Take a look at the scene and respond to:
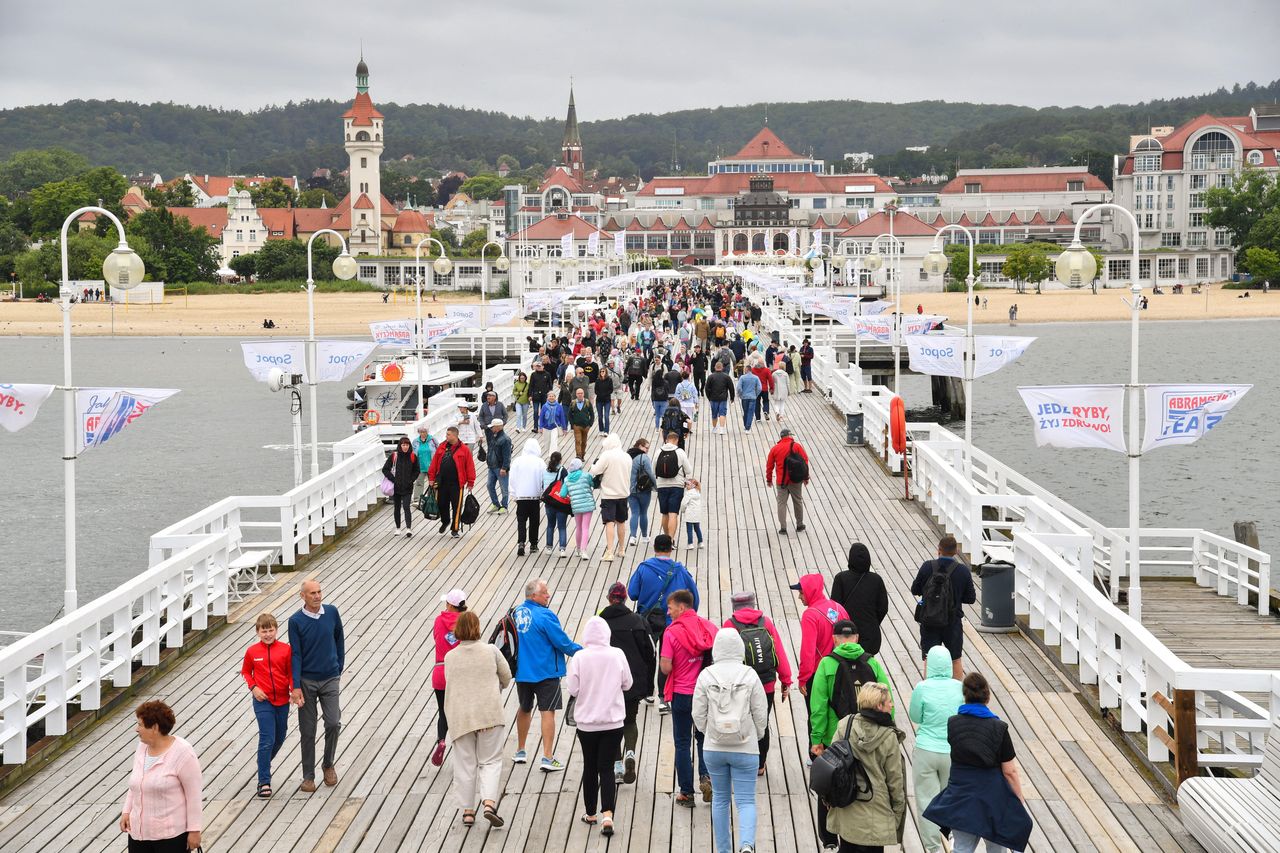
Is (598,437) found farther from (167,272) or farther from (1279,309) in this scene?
(167,272)

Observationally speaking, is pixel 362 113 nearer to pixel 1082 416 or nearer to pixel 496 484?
pixel 496 484

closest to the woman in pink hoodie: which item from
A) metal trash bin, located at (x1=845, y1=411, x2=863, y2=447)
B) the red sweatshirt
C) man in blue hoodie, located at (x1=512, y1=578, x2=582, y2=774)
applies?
man in blue hoodie, located at (x1=512, y1=578, x2=582, y2=774)

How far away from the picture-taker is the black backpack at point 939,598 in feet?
35.0

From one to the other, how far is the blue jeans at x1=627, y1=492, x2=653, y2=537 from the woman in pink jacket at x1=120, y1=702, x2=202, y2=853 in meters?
10.0

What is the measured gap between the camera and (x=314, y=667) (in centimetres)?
891

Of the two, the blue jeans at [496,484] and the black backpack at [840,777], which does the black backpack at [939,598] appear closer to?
the black backpack at [840,777]

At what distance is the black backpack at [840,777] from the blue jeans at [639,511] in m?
9.77

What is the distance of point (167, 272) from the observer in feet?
404

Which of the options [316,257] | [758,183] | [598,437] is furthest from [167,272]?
[598,437]

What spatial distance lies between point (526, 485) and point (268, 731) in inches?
301

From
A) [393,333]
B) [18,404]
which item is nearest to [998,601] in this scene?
[18,404]

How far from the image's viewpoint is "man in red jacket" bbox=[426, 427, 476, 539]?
56.7 ft

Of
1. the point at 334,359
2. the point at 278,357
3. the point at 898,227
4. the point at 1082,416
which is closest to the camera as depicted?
the point at 1082,416

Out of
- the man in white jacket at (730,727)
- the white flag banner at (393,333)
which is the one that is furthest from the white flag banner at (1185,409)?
the white flag banner at (393,333)
